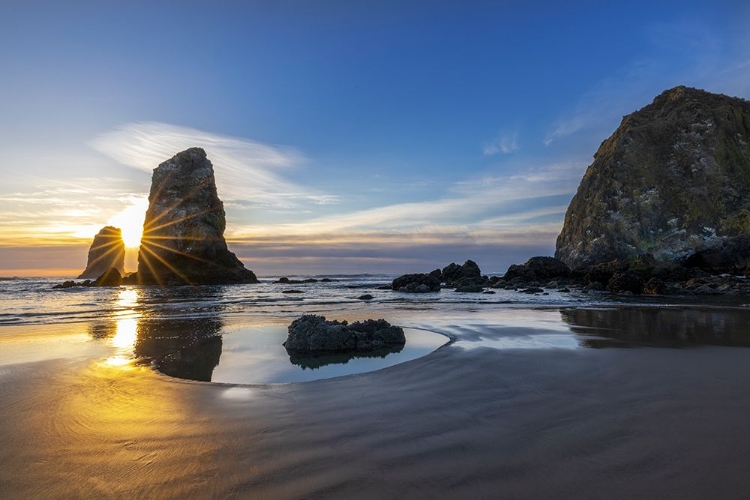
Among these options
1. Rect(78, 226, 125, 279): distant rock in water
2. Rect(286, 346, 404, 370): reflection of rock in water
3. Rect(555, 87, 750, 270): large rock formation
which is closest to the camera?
Rect(286, 346, 404, 370): reflection of rock in water

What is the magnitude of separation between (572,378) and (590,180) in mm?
61114

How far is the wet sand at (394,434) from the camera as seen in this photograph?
2.82 metres

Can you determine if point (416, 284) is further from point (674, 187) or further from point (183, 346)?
point (674, 187)

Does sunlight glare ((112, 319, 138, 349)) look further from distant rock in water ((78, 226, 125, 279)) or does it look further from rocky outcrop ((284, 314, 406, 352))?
distant rock in water ((78, 226, 125, 279))

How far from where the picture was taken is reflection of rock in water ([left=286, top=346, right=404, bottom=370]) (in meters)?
7.24

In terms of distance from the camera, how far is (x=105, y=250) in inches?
4151

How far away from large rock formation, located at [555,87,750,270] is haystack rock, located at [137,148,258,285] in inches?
1866

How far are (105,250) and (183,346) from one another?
116214 millimetres

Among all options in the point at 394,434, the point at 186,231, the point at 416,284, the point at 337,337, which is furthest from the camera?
the point at 186,231

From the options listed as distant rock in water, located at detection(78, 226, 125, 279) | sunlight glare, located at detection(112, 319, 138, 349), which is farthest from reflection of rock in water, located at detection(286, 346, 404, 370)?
distant rock in water, located at detection(78, 226, 125, 279)

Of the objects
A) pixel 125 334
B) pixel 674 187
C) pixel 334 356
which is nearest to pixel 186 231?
pixel 125 334

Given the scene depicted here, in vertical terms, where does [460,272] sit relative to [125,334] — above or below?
above

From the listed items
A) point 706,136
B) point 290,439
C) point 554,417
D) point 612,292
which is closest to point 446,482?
point 290,439

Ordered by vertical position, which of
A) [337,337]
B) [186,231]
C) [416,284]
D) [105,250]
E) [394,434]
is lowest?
[394,434]
